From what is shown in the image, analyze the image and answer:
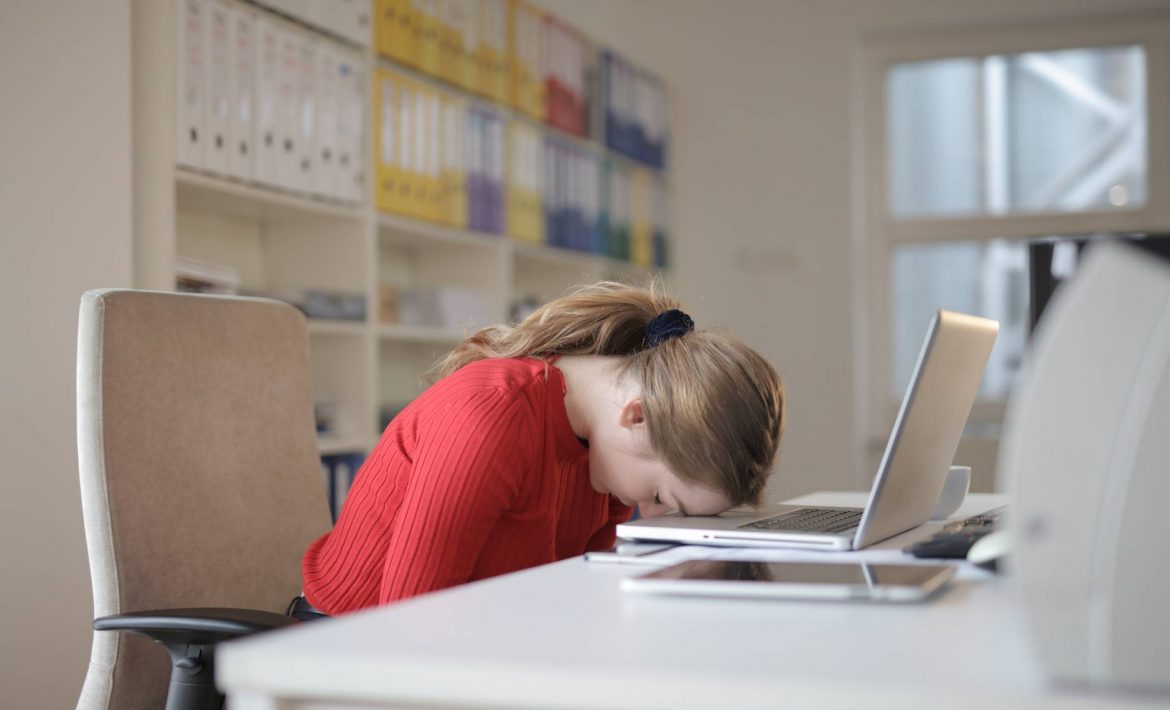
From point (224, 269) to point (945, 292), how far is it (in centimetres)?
313

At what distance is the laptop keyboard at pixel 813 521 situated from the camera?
1.21 metres

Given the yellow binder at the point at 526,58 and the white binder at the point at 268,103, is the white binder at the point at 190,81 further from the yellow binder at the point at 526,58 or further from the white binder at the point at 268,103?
the yellow binder at the point at 526,58

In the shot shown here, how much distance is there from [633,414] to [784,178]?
369 cm

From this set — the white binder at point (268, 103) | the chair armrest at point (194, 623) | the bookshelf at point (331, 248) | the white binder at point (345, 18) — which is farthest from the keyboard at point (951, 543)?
the white binder at point (345, 18)

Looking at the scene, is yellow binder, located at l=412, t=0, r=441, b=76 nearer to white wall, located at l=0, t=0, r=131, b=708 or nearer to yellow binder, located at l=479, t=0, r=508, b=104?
yellow binder, located at l=479, t=0, r=508, b=104

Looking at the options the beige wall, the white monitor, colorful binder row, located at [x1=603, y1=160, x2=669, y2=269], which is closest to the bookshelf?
colorful binder row, located at [x1=603, y1=160, x2=669, y2=269]

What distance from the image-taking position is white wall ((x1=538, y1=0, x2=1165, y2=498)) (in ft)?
15.7

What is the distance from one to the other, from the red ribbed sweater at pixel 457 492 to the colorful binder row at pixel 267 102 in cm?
131

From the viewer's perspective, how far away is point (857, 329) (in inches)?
190

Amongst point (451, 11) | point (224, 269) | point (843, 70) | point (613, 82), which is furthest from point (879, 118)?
point (224, 269)

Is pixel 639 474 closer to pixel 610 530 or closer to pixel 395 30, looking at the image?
pixel 610 530

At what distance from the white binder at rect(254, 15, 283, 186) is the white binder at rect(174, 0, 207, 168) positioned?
18 centimetres

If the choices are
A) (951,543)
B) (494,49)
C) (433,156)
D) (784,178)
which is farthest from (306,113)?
(784,178)

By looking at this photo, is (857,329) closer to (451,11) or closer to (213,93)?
(451,11)
